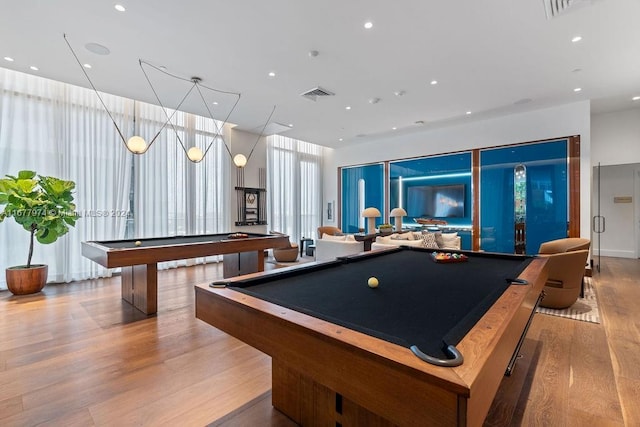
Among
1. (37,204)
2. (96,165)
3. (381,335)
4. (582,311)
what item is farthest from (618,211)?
(37,204)

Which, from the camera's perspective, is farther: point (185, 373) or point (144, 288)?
point (144, 288)

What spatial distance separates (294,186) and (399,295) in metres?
7.68

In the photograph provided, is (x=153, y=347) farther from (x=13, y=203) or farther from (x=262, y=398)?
(x=13, y=203)

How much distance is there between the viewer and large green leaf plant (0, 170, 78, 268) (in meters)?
4.16

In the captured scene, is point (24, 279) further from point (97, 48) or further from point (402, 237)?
point (402, 237)

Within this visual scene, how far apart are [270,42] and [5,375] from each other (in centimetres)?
404

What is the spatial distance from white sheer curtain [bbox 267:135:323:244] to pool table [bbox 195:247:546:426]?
642 cm

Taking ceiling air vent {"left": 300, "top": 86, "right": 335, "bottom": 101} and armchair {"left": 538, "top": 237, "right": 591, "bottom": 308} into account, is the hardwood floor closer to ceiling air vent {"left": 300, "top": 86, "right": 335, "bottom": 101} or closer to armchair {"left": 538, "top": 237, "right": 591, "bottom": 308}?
armchair {"left": 538, "top": 237, "right": 591, "bottom": 308}

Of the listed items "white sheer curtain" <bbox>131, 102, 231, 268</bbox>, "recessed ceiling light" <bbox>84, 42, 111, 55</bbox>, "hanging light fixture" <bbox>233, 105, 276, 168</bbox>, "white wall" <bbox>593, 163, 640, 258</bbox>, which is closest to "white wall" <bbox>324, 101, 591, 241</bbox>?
"white wall" <bbox>593, 163, 640, 258</bbox>

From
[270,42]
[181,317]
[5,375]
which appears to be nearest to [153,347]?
[181,317]

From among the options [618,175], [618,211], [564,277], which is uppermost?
[618,175]

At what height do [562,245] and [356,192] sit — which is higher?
[356,192]

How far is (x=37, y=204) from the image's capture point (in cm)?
428

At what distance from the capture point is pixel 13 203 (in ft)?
13.6
